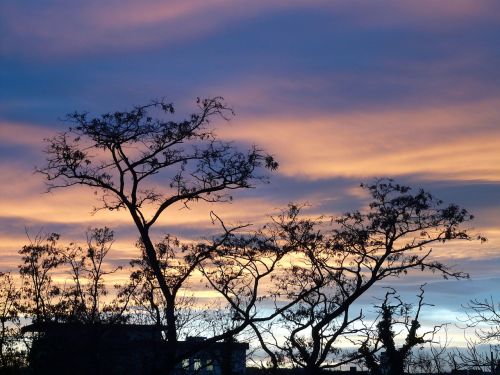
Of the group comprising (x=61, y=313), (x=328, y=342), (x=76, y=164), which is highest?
(x=76, y=164)

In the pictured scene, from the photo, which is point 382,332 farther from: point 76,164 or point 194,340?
point 76,164

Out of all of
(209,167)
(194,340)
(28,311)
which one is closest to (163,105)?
(209,167)

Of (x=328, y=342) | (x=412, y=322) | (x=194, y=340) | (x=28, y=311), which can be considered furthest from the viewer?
(x=194, y=340)

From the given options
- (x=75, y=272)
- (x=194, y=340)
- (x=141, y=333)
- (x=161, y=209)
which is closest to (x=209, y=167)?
(x=161, y=209)

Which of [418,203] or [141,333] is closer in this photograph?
[418,203]

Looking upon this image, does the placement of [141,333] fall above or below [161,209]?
below

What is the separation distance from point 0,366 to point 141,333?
281 inches

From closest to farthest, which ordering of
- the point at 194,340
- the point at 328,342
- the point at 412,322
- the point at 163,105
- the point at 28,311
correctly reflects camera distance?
1. the point at 163,105
2. the point at 328,342
3. the point at 28,311
4. the point at 412,322
5. the point at 194,340

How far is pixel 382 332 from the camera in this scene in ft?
128

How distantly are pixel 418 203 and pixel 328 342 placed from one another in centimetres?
713

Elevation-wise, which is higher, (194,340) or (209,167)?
(209,167)

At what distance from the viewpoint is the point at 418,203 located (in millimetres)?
32781

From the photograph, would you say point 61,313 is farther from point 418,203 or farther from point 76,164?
point 418,203

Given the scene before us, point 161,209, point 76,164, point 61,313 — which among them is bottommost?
point 61,313
